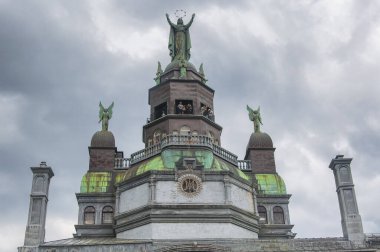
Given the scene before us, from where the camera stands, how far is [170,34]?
65.0m

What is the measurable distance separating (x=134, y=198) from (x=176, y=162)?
5.05m

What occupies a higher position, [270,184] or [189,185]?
[270,184]

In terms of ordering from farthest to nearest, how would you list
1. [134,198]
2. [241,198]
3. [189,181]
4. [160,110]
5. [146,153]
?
[160,110]
[146,153]
[241,198]
[134,198]
[189,181]

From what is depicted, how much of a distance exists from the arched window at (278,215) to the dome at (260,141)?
7344 millimetres

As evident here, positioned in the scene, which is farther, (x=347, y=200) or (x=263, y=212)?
(x=263, y=212)

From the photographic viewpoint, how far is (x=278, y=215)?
54.4 metres

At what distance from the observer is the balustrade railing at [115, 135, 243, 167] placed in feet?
169

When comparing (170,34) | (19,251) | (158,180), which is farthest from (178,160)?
(170,34)

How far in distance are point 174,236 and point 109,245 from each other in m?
6.25

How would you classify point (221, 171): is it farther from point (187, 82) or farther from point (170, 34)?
point (170, 34)

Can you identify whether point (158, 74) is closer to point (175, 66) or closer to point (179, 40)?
point (175, 66)

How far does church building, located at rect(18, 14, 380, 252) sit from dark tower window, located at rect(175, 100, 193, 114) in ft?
0.36

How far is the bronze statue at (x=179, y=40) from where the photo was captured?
63838 millimetres

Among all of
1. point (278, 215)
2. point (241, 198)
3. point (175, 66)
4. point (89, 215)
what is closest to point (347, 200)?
point (241, 198)
